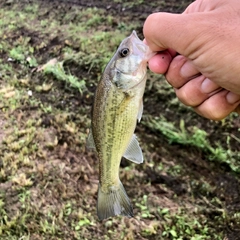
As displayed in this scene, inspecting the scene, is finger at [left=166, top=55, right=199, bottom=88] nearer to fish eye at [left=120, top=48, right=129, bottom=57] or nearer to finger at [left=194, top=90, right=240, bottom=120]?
finger at [left=194, top=90, right=240, bottom=120]

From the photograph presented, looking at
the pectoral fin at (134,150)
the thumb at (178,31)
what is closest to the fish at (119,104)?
the pectoral fin at (134,150)

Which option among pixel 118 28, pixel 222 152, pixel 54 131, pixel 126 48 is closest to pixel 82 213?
pixel 54 131

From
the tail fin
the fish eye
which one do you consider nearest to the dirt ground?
the tail fin

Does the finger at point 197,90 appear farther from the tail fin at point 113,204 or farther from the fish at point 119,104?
the tail fin at point 113,204

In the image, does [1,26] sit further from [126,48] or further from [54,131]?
[126,48]

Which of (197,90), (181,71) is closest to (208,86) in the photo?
(197,90)

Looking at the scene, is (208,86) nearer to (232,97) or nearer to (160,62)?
(232,97)

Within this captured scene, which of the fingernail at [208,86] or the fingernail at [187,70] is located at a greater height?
the fingernail at [187,70]
